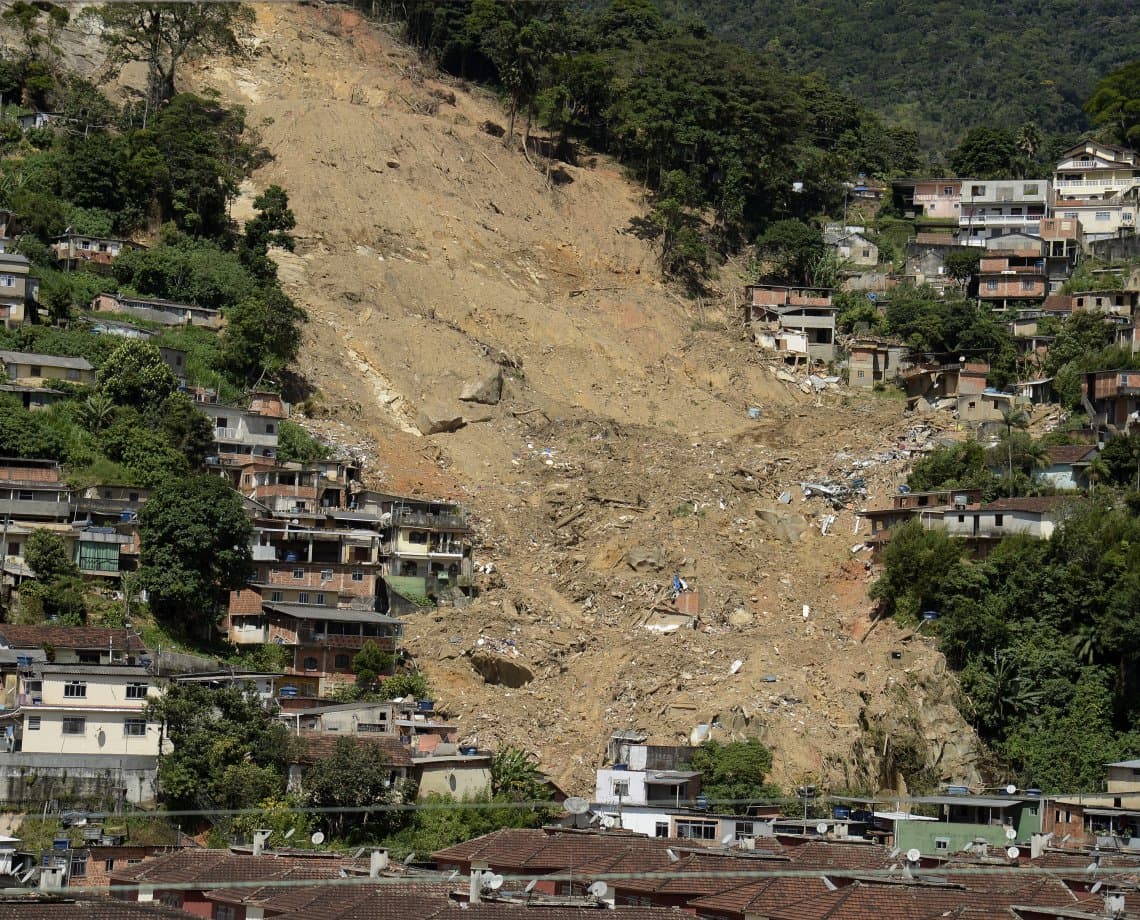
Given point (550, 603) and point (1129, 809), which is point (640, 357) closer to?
point (550, 603)

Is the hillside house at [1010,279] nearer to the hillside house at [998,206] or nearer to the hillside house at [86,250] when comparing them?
the hillside house at [998,206]

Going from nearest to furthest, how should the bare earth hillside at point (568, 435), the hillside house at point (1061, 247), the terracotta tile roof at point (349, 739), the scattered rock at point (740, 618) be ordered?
the terracotta tile roof at point (349, 739), the bare earth hillside at point (568, 435), the scattered rock at point (740, 618), the hillside house at point (1061, 247)

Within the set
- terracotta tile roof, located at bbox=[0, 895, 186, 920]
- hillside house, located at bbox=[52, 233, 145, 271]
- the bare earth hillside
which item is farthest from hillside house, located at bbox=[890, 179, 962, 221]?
terracotta tile roof, located at bbox=[0, 895, 186, 920]

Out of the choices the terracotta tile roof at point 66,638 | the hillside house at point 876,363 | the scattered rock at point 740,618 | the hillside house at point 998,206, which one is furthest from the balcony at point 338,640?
the hillside house at point 998,206

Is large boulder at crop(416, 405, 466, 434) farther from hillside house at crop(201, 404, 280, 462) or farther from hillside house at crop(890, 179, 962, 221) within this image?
hillside house at crop(890, 179, 962, 221)

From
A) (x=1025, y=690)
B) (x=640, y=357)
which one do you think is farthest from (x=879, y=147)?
(x=1025, y=690)

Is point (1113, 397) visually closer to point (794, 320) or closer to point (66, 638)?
point (794, 320)
